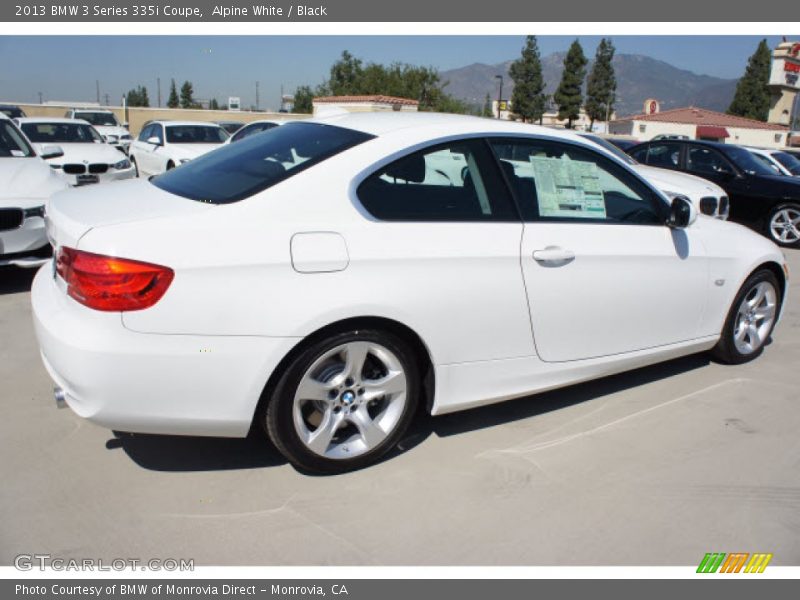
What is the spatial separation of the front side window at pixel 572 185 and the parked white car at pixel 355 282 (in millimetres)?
12

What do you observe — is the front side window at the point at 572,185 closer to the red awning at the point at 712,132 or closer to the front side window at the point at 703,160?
the front side window at the point at 703,160

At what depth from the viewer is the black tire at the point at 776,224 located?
32.7 feet

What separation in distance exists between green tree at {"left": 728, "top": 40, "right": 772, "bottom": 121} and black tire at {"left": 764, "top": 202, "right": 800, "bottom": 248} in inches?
2414

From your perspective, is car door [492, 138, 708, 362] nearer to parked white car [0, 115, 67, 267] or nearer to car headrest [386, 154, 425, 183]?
car headrest [386, 154, 425, 183]

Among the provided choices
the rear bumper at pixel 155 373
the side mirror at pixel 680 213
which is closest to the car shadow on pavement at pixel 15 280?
the rear bumper at pixel 155 373

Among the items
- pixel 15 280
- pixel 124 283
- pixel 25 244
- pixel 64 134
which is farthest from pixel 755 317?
pixel 64 134

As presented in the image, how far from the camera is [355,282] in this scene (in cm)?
265

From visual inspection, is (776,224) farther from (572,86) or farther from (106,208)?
(572,86)

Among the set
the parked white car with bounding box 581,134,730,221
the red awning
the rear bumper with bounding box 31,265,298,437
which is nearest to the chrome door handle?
the rear bumper with bounding box 31,265,298,437

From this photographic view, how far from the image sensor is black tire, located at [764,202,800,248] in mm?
9961

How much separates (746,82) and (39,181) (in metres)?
73.0

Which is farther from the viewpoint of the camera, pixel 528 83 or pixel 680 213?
pixel 528 83

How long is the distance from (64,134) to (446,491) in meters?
10.0
